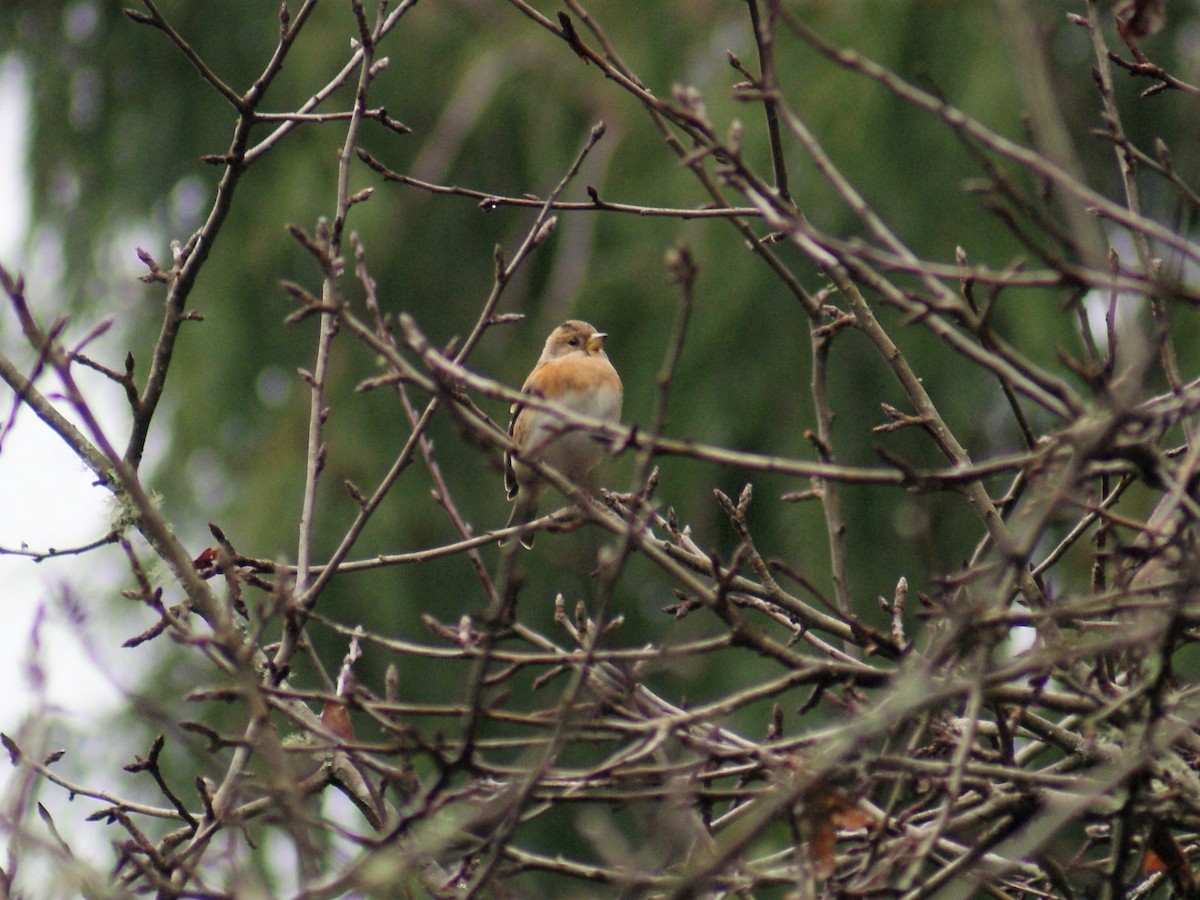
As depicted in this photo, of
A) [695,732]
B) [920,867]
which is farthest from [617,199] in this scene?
[920,867]

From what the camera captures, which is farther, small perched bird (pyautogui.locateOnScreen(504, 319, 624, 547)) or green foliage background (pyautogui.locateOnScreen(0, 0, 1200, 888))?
green foliage background (pyautogui.locateOnScreen(0, 0, 1200, 888))

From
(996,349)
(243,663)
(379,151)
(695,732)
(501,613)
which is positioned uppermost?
(379,151)

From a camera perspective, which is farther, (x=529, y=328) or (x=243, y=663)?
(x=529, y=328)

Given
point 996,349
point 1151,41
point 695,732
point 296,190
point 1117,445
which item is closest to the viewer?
point 1117,445

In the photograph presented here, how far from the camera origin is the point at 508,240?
10867 millimetres

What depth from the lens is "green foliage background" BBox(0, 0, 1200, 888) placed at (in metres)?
8.68

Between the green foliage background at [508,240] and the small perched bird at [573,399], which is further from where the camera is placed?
the green foliage background at [508,240]

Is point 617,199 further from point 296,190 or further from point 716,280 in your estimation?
point 296,190

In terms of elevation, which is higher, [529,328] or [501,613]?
[529,328]

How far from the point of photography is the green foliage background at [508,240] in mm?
8680

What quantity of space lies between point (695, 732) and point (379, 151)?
7653mm

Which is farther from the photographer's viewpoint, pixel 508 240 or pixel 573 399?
pixel 508 240

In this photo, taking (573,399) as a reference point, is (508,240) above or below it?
above

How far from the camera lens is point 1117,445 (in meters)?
2.52
